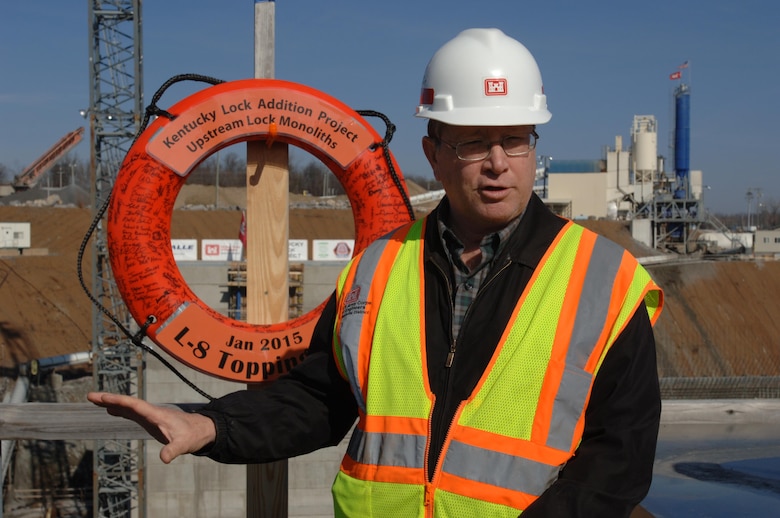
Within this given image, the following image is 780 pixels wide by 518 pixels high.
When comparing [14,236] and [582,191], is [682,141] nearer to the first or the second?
[582,191]

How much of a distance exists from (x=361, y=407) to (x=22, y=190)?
52.5 m

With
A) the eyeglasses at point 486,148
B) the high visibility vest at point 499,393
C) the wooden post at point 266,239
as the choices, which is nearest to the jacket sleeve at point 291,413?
the high visibility vest at point 499,393

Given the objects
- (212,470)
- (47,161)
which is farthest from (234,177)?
(212,470)

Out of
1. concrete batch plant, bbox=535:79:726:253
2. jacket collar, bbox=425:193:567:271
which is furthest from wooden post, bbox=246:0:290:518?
concrete batch plant, bbox=535:79:726:253

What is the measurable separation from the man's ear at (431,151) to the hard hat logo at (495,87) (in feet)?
0.57

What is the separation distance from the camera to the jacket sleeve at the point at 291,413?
1.92 metres

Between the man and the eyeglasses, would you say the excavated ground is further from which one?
the eyeglasses

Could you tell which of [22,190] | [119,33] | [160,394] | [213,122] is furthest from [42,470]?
[22,190]

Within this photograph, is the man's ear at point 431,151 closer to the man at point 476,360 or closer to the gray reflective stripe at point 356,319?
the man at point 476,360

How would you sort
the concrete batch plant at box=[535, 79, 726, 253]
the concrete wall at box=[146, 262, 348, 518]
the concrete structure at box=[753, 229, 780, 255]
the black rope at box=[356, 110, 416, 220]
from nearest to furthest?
1. the black rope at box=[356, 110, 416, 220]
2. the concrete wall at box=[146, 262, 348, 518]
3. the concrete structure at box=[753, 229, 780, 255]
4. the concrete batch plant at box=[535, 79, 726, 253]

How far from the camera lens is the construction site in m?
2.84

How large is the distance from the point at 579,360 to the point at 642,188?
44.4 m

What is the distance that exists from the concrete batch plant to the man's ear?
36.4 metres

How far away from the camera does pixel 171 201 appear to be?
2.84m
